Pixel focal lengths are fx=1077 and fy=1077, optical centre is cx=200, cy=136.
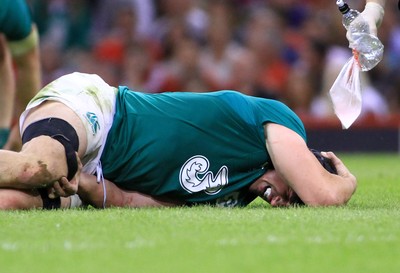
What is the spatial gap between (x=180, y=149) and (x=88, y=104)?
614 millimetres

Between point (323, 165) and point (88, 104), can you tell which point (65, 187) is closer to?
point (88, 104)

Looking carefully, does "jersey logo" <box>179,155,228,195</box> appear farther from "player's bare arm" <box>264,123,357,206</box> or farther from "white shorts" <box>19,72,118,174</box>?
"white shorts" <box>19,72,118,174</box>

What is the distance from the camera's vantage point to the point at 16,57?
9.84m

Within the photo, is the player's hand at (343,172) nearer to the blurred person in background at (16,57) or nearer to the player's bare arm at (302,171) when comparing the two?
the player's bare arm at (302,171)

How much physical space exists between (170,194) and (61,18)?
9553mm

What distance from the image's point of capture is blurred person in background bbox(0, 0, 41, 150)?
9.21 m

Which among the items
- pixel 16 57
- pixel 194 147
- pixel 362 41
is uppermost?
pixel 362 41

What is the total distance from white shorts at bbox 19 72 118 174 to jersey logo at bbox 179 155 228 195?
53 centimetres

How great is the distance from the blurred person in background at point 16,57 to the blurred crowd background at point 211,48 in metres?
4.78

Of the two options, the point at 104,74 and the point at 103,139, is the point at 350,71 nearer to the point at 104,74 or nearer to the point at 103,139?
the point at 103,139

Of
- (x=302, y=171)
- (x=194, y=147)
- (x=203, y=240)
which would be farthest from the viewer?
(x=194, y=147)

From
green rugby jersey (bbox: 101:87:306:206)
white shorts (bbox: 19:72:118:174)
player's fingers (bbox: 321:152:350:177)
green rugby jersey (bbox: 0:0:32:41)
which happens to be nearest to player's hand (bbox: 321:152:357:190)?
player's fingers (bbox: 321:152:350:177)

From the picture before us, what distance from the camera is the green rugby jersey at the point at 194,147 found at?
6500 millimetres

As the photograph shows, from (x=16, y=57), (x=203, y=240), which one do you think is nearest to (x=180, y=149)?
(x=203, y=240)
